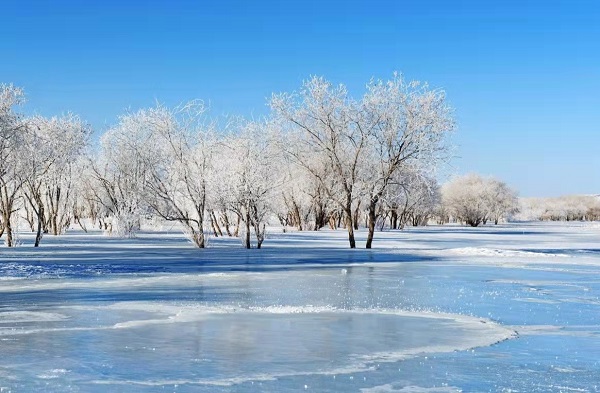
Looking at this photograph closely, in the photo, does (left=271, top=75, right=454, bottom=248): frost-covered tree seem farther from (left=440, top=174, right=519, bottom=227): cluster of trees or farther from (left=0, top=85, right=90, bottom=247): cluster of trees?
(left=440, top=174, right=519, bottom=227): cluster of trees

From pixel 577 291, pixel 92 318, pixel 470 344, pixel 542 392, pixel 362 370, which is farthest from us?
pixel 577 291

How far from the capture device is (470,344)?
9.66 m

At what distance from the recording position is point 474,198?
397 feet

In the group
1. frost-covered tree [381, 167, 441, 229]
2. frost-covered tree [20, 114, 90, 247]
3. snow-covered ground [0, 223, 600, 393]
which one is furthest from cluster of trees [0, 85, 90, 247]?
frost-covered tree [381, 167, 441, 229]

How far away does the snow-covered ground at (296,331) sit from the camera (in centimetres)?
750

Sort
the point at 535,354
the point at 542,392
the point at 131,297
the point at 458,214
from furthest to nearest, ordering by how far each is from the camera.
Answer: the point at 458,214 < the point at 131,297 < the point at 535,354 < the point at 542,392

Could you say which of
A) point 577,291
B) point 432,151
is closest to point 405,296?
point 577,291

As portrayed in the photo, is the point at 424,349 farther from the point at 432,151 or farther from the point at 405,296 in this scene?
the point at 432,151

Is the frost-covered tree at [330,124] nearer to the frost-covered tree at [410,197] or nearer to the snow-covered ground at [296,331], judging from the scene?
the frost-covered tree at [410,197]

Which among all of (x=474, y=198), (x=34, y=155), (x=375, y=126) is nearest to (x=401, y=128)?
(x=375, y=126)

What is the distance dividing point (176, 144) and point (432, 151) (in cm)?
1325

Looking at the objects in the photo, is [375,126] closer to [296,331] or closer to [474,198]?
[296,331]

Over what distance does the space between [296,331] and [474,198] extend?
114m

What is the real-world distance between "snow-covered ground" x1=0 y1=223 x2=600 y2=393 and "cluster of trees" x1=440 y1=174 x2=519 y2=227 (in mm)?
99360
